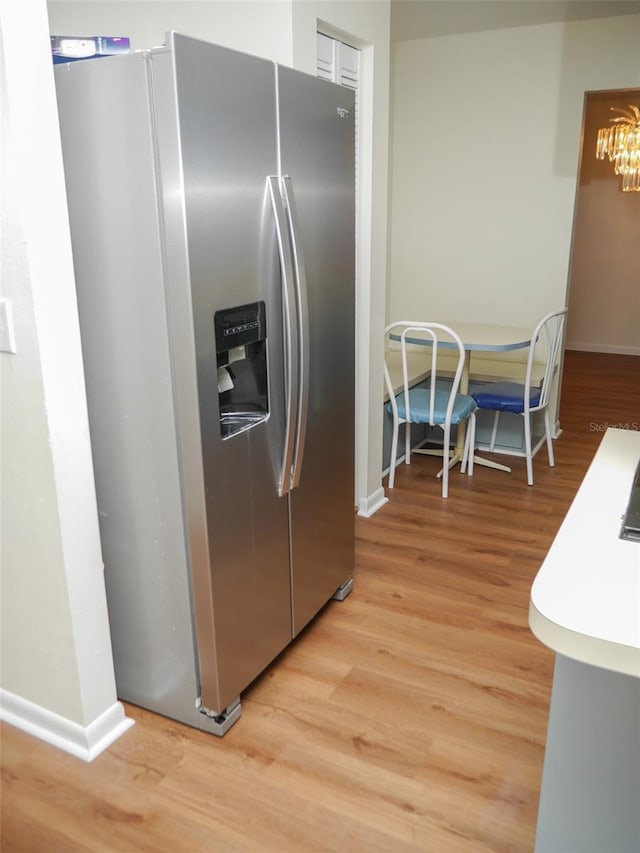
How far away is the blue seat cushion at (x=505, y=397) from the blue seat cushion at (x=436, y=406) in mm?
95

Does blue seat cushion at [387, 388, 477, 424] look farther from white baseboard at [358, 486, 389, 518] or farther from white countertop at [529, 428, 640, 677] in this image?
white countertop at [529, 428, 640, 677]

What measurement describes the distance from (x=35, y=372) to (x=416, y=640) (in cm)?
159

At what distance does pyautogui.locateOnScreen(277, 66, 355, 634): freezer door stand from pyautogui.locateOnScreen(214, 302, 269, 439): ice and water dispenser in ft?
0.50

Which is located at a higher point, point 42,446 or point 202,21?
point 202,21

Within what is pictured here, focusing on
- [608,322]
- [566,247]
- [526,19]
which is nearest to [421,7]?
[526,19]

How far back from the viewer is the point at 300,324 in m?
2.11

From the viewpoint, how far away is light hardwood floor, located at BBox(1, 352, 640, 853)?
69.7 inches

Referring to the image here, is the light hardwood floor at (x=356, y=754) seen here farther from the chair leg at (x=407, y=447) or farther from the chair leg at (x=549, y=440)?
the chair leg at (x=549, y=440)

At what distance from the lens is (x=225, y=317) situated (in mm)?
1850

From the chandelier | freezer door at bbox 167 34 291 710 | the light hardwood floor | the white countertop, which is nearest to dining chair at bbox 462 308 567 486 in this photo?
the light hardwood floor

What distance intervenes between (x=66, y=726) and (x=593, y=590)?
62.5 inches

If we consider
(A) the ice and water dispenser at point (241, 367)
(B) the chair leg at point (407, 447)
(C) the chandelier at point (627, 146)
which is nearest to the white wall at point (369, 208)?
(B) the chair leg at point (407, 447)

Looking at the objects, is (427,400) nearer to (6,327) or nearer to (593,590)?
(6,327)

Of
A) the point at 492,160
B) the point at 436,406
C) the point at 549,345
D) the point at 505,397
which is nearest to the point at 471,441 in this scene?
the point at 505,397
